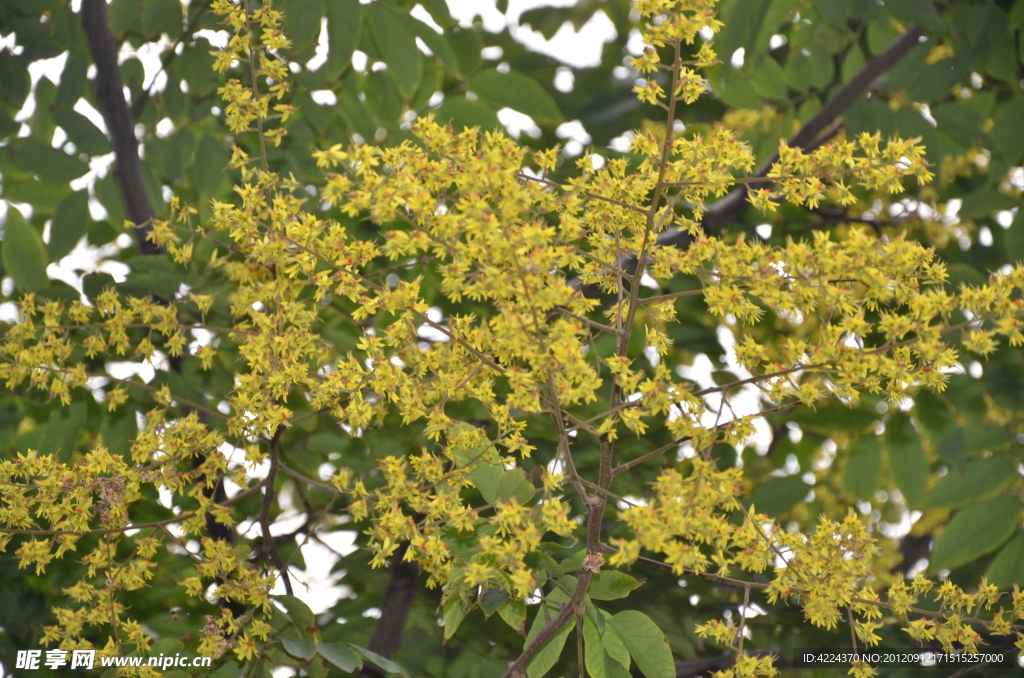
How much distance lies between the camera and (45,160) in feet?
8.31

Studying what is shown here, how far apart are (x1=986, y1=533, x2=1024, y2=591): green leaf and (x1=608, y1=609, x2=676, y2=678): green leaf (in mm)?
1114

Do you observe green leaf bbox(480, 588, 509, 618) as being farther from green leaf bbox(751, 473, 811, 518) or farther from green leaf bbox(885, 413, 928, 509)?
green leaf bbox(885, 413, 928, 509)

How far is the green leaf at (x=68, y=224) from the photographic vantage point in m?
2.52

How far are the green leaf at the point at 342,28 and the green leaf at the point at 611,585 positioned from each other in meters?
1.50

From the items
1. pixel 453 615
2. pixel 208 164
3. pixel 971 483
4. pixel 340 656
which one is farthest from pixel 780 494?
pixel 208 164

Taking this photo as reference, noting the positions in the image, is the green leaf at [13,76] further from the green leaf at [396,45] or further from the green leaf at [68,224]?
the green leaf at [396,45]

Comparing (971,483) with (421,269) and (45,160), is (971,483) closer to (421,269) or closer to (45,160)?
(421,269)

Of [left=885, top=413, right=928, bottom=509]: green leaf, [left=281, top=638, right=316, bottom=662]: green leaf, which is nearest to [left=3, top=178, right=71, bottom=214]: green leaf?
[left=281, top=638, right=316, bottom=662]: green leaf

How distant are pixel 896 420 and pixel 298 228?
191 cm

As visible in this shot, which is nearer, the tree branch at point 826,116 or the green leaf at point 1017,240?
the green leaf at point 1017,240

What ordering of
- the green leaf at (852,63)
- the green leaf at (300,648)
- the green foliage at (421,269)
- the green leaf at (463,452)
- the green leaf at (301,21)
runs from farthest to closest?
the green leaf at (852,63) < the green foliage at (421,269) < the green leaf at (301,21) < the green leaf at (300,648) < the green leaf at (463,452)

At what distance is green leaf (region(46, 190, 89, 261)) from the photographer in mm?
2520

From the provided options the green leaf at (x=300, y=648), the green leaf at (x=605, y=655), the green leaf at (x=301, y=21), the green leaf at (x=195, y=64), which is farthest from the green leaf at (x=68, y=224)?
the green leaf at (x=605, y=655)

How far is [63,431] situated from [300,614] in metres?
0.91
